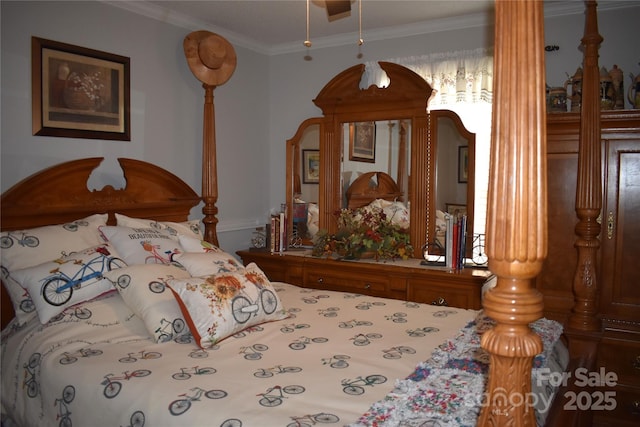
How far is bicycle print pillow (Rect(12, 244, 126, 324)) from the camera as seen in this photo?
2.06 m

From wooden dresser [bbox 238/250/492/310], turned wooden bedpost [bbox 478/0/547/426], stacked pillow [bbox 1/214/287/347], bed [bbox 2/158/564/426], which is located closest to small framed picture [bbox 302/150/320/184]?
wooden dresser [bbox 238/250/492/310]

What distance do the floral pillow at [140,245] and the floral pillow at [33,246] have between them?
10 centimetres

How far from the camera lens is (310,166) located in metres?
4.04

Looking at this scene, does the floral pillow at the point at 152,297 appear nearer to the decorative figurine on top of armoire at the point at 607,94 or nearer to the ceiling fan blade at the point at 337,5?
the ceiling fan blade at the point at 337,5

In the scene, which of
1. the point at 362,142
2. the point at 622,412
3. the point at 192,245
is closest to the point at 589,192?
the point at 622,412

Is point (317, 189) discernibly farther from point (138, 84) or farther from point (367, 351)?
point (367, 351)

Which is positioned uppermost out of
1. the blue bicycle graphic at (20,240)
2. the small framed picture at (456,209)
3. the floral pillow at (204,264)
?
the small framed picture at (456,209)

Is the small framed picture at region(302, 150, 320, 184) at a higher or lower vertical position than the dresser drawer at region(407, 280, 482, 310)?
higher

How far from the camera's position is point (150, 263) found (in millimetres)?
2373

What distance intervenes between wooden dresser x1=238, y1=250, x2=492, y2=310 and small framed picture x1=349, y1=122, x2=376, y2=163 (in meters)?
0.85

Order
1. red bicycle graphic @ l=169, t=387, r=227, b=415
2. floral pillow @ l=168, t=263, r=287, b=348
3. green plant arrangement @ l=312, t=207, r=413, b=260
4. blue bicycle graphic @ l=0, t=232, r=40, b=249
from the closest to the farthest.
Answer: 1. red bicycle graphic @ l=169, t=387, r=227, b=415
2. floral pillow @ l=168, t=263, r=287, b=348
3. blue bicycle graphic @ l=0, t=232, r=40, b=249
4. green plant arrangement @ l=312, t=207, r=413, b=260

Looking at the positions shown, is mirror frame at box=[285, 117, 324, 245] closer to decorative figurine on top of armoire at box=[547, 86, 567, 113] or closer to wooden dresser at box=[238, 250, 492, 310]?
wooden dresser at box=[238, 250, 492, 310]

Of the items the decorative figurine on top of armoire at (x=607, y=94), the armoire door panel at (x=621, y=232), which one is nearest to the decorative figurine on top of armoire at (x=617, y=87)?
the decorative figurine on top of armoire at (x=607, y=94)

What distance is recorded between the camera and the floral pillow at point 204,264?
7.61ft
